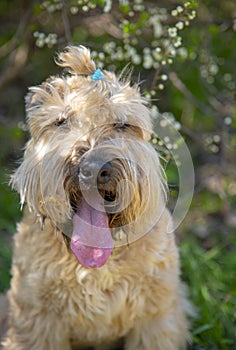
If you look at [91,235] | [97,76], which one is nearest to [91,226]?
[91,235]

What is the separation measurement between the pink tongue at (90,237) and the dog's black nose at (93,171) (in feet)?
0.55

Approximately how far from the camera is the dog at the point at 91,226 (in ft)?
9.73

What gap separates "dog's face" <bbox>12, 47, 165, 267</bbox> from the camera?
2922mm

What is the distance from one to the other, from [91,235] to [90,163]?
0.35 meters

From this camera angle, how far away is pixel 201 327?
12.8 feet

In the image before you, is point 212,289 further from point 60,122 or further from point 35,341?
point 60,122

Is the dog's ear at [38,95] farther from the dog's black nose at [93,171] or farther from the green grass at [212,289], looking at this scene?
the green grass at [212,289]

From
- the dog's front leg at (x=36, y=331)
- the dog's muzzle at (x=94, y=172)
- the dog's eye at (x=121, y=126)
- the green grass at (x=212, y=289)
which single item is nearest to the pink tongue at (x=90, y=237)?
the dog's muzzle at (x=94, y=172)

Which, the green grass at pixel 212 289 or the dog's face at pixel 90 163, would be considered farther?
the green grass at pixel 212 289

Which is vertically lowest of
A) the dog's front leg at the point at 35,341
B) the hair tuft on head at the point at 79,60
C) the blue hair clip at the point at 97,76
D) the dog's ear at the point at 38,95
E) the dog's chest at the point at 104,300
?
the dog's front leg at the point at 35,341

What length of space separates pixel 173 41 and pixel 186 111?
2.27 metres

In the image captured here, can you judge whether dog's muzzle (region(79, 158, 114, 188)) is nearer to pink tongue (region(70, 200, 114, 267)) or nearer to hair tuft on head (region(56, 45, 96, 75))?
Answer: pink tongue (region(70, 200, 114, 267))

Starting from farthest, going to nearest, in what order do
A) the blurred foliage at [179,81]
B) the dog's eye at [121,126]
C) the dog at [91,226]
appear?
1. the blurred foliage at [179,81]
2. the dog's eye at [121,126]
3. the dog at [91,226]

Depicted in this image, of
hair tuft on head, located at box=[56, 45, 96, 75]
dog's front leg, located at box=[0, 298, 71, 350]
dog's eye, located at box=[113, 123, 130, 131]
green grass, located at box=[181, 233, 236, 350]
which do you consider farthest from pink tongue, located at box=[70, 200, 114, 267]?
green grass, located at box=[181, 233, 236, 350]
